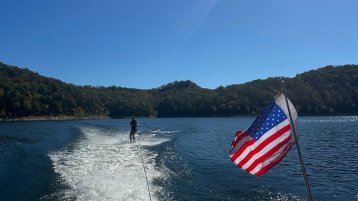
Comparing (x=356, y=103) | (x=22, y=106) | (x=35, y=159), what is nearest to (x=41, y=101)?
(x=22, y=106)

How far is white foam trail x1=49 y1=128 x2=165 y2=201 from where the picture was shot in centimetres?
1560

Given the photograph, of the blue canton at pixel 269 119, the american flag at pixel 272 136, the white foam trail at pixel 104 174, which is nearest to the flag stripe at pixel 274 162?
the american flag at pixel 272 136

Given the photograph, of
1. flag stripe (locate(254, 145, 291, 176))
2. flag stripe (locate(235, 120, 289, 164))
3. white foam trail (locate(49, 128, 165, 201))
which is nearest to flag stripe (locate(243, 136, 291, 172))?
flag stripe (locate(254, 145, 291, 176))

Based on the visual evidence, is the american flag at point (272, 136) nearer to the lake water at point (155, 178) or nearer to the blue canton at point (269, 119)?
the blue canton at point (269, 119)

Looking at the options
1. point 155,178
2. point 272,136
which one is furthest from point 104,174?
point 272,136

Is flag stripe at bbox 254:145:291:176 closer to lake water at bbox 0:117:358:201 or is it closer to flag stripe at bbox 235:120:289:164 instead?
flag stripe at bbox 235:120:289:164

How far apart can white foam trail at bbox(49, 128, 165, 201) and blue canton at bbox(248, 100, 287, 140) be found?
810 cm

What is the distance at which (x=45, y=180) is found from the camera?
60.7 feet

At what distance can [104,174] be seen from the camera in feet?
63.4

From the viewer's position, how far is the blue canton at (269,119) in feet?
27.4

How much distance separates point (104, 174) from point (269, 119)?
1286cm

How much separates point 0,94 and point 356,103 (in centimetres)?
15435

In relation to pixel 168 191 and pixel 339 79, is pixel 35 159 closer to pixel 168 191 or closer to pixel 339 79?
pixel 168 191

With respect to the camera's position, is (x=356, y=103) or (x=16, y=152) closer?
(x=16, y=152)
